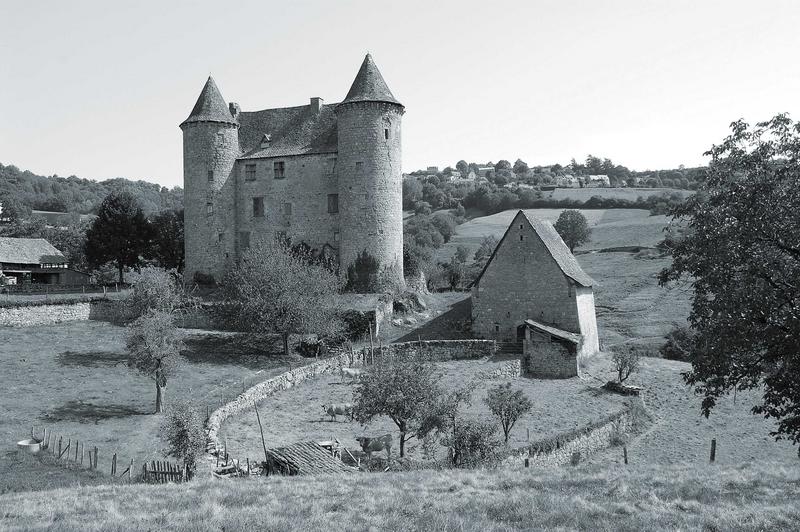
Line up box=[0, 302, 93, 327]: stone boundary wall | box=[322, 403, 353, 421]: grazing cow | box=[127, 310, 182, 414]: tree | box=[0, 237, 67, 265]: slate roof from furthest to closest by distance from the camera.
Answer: box=[0, 237, 67, 265]: slate roof, box=[0, 302, 93, 327]: stone boundary wall, box=[127, 310, 182, 414]: tree, box=[322, 403, 353, 421]: grazing cow

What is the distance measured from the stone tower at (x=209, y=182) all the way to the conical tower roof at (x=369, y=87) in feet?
35.0

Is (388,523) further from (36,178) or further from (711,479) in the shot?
(36,178)

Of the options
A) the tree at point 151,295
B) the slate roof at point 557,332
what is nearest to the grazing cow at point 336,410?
the tree at point 151,295

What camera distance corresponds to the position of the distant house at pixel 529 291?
41562 mm

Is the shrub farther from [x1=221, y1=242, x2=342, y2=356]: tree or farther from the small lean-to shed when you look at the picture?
the small lean-to shed

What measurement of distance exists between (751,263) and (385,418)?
18.8m

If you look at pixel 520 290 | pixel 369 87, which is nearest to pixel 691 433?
pixel 520 290

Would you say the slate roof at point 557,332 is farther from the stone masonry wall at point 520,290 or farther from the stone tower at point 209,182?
the stone tower at point 209,182

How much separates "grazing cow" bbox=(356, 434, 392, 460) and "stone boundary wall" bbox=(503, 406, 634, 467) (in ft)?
13.9

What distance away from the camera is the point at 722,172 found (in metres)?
15.2

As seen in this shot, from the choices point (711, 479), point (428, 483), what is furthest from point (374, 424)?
point (711, 479)

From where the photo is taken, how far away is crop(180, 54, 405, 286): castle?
49.2m

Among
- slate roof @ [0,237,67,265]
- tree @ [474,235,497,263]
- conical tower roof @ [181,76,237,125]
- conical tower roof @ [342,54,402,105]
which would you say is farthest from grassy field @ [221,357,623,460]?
tree @ [474,235,497,263]

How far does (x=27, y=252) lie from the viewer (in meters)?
63.0
